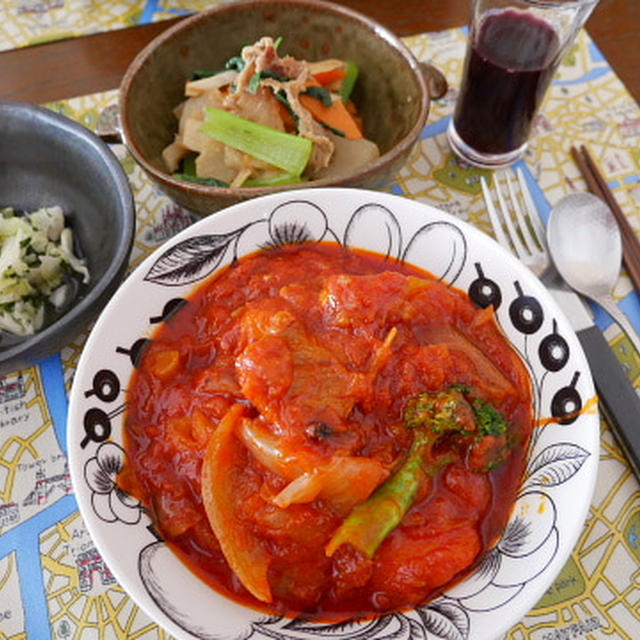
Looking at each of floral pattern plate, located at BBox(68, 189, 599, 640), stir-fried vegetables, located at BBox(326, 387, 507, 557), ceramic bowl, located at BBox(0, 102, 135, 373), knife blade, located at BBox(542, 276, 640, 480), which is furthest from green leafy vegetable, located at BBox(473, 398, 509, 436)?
ceramic bowl, located at BBox(0, 102, 135, 373)

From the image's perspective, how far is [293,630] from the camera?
1.46 m

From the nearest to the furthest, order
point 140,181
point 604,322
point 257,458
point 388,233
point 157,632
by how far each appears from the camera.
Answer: point 257,458
point 157,632
point 388,233
point 604,322
point 140,181

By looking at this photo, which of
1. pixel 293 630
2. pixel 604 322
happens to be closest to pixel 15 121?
pixel 293 630

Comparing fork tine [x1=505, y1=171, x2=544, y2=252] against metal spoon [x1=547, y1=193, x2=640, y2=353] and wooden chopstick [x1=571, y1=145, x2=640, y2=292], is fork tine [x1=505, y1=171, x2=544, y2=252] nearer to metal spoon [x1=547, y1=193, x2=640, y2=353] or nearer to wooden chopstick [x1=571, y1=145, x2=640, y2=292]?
metal spoon [x1=547, y1=193, x2=640, y2=353]

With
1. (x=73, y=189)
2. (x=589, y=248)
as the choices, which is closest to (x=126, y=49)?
(x=73, y=189)

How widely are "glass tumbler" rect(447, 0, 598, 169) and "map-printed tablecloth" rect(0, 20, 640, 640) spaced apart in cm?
23

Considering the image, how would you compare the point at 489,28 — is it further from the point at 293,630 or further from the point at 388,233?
the point at 293,630

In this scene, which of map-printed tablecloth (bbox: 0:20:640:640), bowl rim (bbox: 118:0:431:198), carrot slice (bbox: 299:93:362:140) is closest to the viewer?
map-printed tablecloth (bbox: 0:20:640:640)

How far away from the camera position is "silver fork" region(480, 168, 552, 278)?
2.29 metres

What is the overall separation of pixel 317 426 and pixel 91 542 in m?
0.83

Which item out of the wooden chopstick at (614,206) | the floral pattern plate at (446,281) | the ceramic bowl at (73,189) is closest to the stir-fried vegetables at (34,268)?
the ceramic bowl at (73,189)

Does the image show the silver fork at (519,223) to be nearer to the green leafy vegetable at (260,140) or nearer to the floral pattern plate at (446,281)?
the floral pattern plate at (446,281)

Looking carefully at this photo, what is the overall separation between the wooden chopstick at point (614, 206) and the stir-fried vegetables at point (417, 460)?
1.05 metres

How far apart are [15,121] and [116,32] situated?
965 mm
